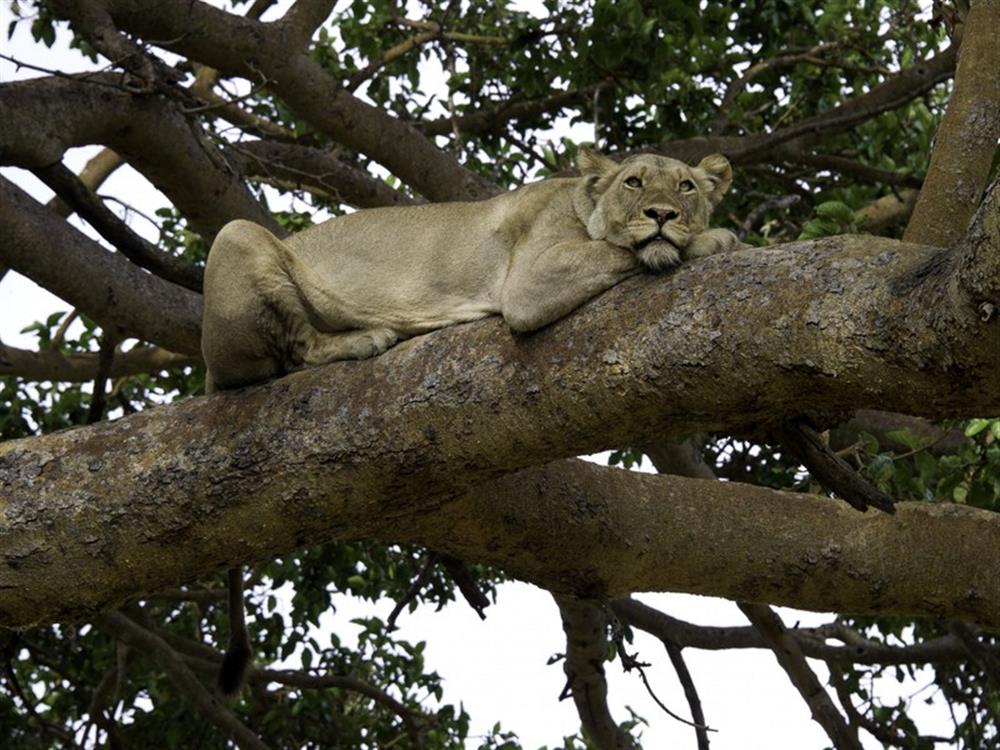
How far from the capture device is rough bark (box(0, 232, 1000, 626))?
354cm

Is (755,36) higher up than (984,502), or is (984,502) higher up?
(755,36)

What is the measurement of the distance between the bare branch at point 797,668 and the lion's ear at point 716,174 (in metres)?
2.17

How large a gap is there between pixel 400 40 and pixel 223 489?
18.9 ft

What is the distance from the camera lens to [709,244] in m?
4.45

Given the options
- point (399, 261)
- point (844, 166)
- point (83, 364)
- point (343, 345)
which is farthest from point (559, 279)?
point (83, 364)

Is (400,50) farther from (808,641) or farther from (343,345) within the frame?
(343,345)

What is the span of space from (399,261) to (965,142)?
2018 millimetres

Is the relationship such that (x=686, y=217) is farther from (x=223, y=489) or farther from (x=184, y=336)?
(x=184, y=336)

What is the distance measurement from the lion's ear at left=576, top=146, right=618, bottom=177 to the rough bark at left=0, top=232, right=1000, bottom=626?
101cm

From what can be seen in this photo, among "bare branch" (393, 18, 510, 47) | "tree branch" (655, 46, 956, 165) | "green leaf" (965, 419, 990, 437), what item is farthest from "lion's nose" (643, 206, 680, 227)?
"bare branch" (393, 18, 510, 47)

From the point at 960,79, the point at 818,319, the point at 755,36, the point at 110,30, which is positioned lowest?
the point at 818,319

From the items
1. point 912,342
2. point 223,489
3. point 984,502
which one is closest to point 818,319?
point 912,342

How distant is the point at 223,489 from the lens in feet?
14.4

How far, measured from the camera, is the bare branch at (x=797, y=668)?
6.70 metres
